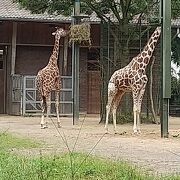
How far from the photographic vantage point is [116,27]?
19344 mm

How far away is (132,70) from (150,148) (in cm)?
438

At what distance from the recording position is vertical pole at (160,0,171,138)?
1362cm

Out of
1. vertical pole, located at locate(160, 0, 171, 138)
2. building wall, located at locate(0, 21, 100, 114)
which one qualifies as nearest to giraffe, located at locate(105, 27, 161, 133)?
vertical pole, located at locate(160, 0, 171, 138)

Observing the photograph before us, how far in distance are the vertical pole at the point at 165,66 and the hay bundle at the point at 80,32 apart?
15.4ft

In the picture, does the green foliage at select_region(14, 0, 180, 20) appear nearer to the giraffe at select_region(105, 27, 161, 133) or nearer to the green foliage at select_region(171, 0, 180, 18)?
the green foliage at select_region(171, 0, 180, 18)

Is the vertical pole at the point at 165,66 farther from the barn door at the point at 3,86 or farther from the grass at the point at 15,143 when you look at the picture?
the barn door at the point at 3,86

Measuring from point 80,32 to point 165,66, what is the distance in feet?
17.4

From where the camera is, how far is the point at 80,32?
725 inches

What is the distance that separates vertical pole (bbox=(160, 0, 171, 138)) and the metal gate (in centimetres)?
1218

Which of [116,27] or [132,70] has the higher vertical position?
[116,27]

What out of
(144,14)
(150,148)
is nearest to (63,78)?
(144,14)

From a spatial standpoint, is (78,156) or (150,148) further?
(150,148)

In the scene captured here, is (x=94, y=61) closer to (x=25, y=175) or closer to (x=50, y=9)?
(x=50, y=9)

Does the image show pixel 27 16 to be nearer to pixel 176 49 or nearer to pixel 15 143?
pixel 176 49
